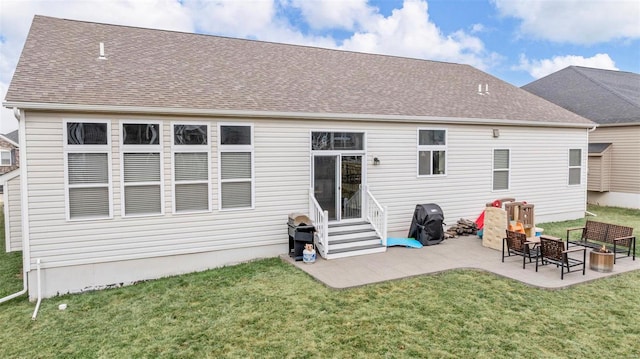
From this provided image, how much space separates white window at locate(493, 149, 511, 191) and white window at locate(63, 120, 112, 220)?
34.6 feet

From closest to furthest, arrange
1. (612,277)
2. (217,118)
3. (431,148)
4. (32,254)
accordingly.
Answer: (32,254) → (612,277) → (217,118) → (431,148)

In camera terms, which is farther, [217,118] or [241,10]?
[241,10]

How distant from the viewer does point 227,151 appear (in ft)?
27.1

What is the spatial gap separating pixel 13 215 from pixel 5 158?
22.1 metres

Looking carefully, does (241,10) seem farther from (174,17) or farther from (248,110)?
(248,110)

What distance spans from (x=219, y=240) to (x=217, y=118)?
8.66ft

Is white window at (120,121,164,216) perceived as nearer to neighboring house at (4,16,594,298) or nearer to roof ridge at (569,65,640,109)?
neighboring house at (4,16,594,298)

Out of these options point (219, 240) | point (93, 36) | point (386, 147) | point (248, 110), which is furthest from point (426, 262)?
point (93, 36)

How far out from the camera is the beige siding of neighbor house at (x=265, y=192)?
6883 millimetres

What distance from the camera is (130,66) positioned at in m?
8.68

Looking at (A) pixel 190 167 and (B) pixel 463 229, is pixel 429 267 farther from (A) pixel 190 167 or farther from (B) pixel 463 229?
(A) pixel 190 167

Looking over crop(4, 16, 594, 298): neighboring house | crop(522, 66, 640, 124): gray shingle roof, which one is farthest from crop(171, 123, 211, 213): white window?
crop(522, 66, 640, 124): gray shingle roof

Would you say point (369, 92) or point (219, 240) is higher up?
point (369, 92)

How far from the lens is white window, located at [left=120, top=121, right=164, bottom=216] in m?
7.39
